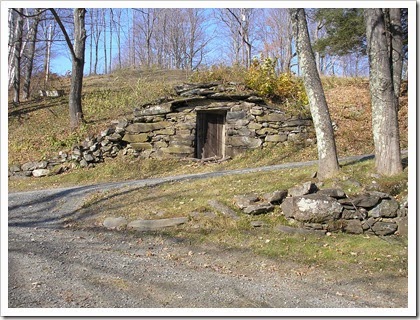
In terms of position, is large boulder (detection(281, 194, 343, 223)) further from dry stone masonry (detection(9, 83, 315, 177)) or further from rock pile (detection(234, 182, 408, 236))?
dry stone masonry (detection(9, 83, 315, 177))

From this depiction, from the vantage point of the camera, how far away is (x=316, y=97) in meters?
7.12

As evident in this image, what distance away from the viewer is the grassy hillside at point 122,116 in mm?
11070

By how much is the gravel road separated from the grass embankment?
390 millimetres

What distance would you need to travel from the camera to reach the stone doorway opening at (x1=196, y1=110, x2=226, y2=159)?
12.2m

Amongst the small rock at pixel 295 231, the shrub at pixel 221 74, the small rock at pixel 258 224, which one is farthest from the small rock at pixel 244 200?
the shrub at pixel 221 74

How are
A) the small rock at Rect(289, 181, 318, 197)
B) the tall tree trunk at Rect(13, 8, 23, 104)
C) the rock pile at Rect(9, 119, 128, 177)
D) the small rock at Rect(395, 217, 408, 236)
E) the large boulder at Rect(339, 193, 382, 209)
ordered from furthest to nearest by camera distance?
the tall tree trunk at Rect(13, 8, 23, 104) → the rock pile at Rect(9, 119, 128, 177) → the small rock at Rect(289, 181, 318, 197) → the large boulder at Rect(339, 193, 382, 209) → the small rock at Rect(395, 217, 408, 236)

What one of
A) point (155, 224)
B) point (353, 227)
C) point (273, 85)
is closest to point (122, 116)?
point (273, 85)

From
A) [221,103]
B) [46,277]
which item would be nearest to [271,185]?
[46,277]

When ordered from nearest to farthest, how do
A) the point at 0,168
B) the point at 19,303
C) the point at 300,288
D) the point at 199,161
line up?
1. the point at 19,303
2. the point at 300,288
3. the point at 0,168
4. the point at 199,161

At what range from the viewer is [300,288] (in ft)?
13.9

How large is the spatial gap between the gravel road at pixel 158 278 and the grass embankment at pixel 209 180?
1.28ft

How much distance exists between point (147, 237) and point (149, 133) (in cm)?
666

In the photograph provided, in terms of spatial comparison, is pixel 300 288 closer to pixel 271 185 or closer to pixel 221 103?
pixel 271 185

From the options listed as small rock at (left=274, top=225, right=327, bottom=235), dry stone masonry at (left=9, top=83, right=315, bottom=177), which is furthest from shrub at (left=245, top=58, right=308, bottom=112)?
small rock at (left=274, top=225, right=327, bottom=235)
